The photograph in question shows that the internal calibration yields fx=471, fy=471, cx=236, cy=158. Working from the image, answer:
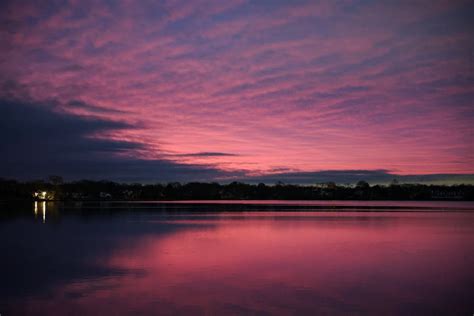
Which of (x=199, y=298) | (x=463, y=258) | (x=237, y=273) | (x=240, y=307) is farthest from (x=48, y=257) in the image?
(x=463, y=258)

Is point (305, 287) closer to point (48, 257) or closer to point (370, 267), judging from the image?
point (370, 267)

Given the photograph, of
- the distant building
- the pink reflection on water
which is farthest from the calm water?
the distant building

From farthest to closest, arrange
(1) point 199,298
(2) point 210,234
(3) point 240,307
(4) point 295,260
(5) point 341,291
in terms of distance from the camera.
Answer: (2) point 210,234
(4) point 295,260
(5) point 341,291
(1) point 199,298
(3) point 240,307

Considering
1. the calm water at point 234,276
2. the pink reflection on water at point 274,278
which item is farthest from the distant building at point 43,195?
the pink reflection on water at point 274,278

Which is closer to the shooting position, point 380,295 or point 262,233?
point 380,295

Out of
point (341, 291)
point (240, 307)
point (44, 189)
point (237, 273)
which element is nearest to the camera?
point (240, 307)

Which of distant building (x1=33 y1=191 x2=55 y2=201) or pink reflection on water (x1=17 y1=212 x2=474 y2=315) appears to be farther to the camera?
distant building (x1=33 y1=191 x2=55 y2=201)

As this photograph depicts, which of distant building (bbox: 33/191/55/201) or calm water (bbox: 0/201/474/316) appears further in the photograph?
distant building (bbox: 33/191/55/201)

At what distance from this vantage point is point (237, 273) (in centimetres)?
1547

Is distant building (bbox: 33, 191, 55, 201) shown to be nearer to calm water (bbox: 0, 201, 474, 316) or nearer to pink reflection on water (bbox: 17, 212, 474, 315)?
calm water (bbox: 0, 201, 474, 316)

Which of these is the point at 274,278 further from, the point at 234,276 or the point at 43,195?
the point at 43,195

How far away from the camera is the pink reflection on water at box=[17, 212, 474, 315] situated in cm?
1127

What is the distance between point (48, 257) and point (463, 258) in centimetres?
1676

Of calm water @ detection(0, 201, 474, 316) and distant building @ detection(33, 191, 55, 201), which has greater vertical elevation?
distant building @ detection(33, 191, 55, 201)
